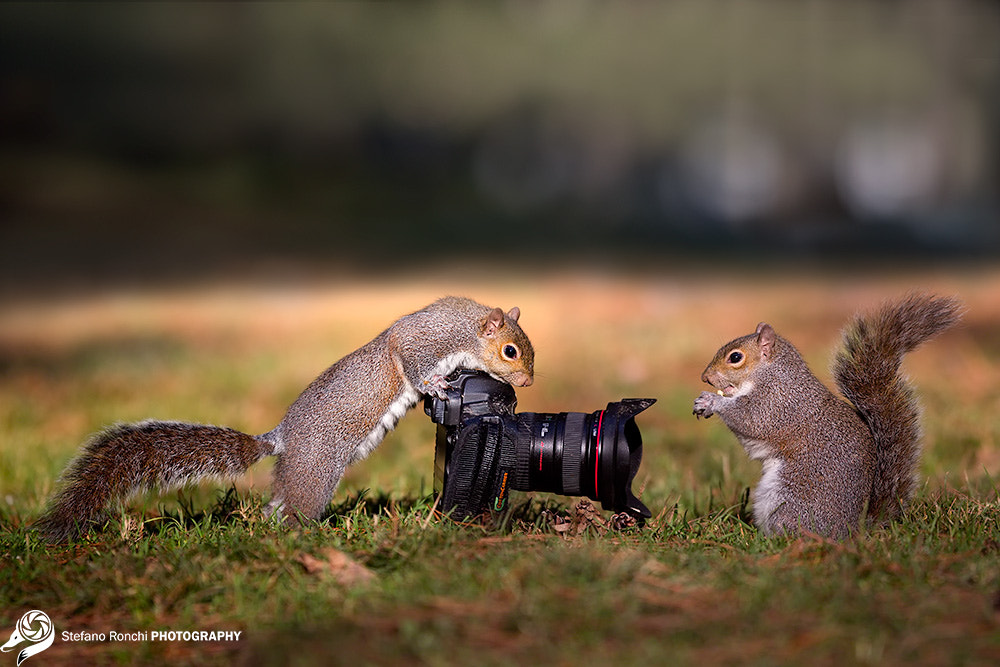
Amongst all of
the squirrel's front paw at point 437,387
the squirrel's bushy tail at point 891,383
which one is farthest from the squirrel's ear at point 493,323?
the squirrel's bushy tail at point 891,383

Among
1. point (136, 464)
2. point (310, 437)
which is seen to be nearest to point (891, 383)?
point (310, 437)

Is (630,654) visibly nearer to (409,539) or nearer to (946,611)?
(946,611)

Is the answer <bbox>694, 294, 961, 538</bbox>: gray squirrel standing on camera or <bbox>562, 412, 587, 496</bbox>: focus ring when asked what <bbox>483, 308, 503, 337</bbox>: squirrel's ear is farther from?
<bbox>694, 294, 961, 538</bbox>: gray squirrel standing on camera

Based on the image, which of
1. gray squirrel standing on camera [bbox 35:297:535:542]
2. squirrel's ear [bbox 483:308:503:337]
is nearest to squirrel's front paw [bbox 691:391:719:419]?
gray squirrel standing on camera [bbox 35:297:535:542]

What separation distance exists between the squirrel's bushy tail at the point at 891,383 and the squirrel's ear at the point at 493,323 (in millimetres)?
1271

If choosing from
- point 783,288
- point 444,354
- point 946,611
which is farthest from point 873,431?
point 783,288

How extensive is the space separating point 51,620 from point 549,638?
4.59 ft

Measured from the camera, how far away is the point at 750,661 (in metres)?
1.93

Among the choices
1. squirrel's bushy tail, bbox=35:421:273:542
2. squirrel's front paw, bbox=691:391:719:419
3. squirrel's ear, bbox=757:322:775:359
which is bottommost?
squirrel's bushy tail, bbox=35:421:273:542

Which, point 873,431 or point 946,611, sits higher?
point 873,431

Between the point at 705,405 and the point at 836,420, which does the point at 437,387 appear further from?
the point at 836,420

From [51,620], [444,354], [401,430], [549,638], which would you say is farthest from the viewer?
[401,430]

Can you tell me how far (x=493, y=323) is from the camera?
367cm

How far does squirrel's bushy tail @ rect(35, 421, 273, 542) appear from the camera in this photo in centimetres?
304
